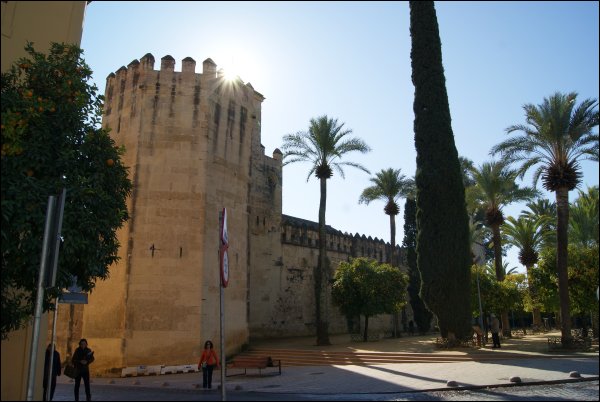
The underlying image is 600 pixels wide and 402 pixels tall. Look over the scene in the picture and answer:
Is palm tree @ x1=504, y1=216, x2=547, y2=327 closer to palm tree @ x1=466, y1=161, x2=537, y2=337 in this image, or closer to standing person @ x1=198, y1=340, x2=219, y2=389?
palm tree @ x1=466, y1=161, x2=537, y2=337

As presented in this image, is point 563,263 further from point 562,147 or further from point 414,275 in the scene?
point 414,275

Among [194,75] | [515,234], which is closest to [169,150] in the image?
[194,75]

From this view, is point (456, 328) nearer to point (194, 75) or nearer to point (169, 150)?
point (169, 150)

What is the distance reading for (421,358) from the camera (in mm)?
17688

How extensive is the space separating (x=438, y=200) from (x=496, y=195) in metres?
10.9

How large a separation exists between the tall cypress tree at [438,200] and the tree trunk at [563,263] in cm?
344

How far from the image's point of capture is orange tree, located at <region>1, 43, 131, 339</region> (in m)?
7.53

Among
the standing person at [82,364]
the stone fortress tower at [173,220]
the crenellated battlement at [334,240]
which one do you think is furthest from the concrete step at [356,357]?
the crenellated battlement at [334,240]

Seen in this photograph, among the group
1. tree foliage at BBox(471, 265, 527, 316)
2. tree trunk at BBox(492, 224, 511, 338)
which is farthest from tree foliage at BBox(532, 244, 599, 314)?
tree trunk at BBox(492, 224, 511, 338)

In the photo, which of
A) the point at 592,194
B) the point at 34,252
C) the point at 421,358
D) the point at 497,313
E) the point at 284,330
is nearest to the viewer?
the point at 34,252

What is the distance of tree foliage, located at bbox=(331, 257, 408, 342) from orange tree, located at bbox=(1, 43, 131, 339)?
19.4m

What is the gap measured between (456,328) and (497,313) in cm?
935

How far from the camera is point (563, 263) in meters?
18.7

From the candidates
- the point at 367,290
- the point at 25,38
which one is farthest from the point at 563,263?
the point at 25,38
